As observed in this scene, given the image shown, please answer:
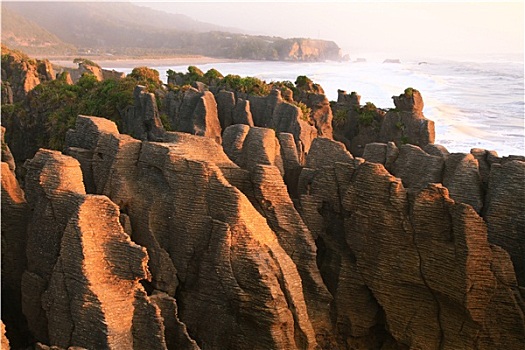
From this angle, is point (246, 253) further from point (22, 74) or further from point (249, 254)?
point (22, 74)

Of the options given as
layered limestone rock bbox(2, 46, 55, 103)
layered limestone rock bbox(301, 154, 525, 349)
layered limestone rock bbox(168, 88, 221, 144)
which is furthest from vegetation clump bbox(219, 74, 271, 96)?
layered limestone rock bbox(301, 154, 525, 349)

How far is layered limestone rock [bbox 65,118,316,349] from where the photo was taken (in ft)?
42.2

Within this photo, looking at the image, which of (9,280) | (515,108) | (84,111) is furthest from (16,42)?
(9,280)

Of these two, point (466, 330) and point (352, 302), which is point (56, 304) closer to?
point (352, 302)

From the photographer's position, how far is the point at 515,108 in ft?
270

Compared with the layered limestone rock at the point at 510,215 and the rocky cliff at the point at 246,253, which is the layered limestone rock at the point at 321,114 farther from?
the layered limestone rock at the point at 510,215

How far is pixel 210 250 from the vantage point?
527 inches

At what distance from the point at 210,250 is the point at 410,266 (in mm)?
4967

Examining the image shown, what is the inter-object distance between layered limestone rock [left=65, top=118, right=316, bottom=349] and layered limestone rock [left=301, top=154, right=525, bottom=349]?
220cm

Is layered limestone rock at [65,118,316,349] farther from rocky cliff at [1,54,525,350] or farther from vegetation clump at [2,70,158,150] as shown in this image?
vegetation clump at [2,70,158,150]

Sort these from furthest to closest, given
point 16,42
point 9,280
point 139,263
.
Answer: point 16,42, point 9,280, point 139,263

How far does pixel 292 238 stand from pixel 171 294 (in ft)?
A: 10.8

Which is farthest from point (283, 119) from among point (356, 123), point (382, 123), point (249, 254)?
point (249, 254)

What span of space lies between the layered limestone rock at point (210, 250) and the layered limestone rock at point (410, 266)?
2.20 m
